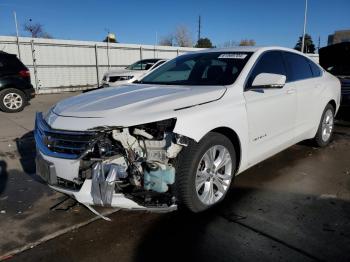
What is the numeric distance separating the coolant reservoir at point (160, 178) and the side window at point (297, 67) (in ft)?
7.79

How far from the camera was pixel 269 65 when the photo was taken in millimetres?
3949

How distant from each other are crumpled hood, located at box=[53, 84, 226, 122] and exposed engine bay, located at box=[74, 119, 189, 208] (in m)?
0.14

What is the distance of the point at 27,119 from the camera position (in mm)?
8695

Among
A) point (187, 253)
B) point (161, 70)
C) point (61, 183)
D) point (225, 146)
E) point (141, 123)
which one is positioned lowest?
point (187, 253)

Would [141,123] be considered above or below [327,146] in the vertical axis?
above

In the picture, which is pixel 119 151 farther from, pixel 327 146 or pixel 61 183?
pixel 327 146

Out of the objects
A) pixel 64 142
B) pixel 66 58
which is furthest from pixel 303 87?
pixel 66 58

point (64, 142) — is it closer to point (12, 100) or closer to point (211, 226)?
point (211, 226)

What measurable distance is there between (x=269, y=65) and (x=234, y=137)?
1.21m

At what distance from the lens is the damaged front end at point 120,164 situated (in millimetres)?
2658

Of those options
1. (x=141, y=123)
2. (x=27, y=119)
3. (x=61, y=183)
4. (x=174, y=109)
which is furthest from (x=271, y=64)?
(x=27, y=119)

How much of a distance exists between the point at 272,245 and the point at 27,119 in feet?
25.6

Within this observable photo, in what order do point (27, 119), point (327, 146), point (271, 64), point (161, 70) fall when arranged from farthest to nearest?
point (27, 119)
point (327, 146)
point (161, 70)
point (271, 64)

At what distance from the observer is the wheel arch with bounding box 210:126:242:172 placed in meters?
3.16
